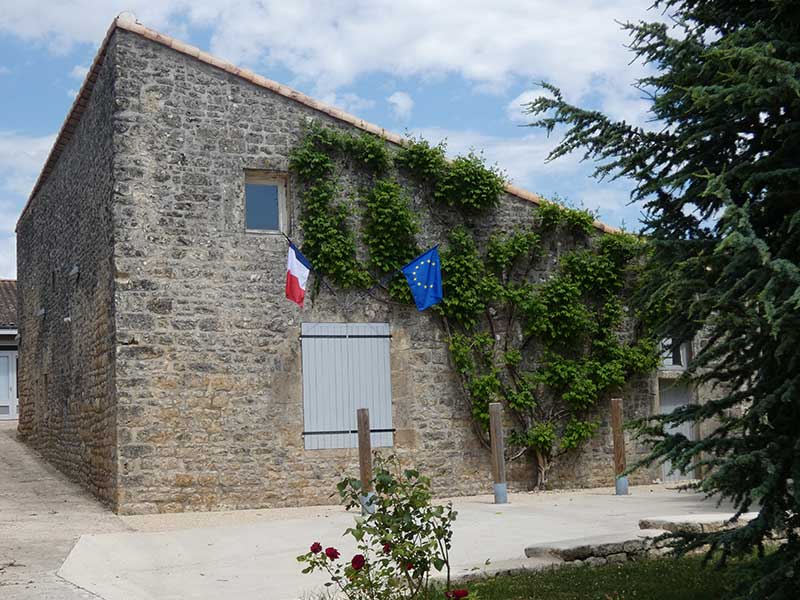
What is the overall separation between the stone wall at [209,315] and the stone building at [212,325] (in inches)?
0.7

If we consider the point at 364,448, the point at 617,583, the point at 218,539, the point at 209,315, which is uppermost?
the point at 209,315

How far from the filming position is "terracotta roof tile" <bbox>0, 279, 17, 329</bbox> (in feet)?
78.8

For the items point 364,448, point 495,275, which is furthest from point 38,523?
point 495,275

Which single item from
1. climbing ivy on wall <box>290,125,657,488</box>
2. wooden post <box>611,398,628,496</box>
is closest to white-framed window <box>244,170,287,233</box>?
climbing ivy on wall <box>290,125,657,488</box>

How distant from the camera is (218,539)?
385 inches

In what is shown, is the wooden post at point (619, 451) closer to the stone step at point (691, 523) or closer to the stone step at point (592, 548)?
the stone step at point (691, 523)

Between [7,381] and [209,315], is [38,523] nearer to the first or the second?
[209,315]

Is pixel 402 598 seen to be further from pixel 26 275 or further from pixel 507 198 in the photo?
pixel 26 275

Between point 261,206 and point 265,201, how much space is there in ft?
0.31

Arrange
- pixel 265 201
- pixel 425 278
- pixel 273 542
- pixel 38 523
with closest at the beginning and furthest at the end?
pixel 273 542
pixel 38 523
pixel 265 201
pixel 425 278

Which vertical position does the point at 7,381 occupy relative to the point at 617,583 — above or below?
above

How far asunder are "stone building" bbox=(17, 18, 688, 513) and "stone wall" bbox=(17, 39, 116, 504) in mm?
78

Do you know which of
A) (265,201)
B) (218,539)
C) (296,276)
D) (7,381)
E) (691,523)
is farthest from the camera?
(7,381)

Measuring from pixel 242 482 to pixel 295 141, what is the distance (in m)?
4.51
